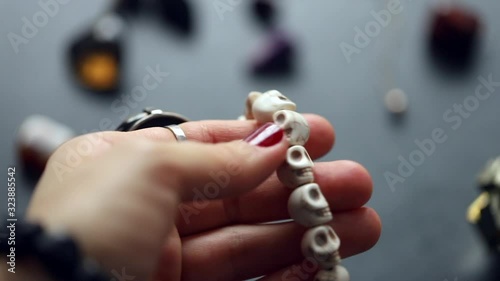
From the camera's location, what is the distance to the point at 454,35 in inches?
37.8

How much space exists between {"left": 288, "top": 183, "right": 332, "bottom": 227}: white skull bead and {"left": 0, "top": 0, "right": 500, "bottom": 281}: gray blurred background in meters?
0.17

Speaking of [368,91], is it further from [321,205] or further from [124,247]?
[124,247]

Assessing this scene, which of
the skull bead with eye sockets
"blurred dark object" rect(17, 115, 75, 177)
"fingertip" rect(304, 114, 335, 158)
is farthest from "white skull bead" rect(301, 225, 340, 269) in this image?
"blurred dark object" rect(17, 115, 75, 177)

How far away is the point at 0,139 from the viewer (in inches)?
32.3

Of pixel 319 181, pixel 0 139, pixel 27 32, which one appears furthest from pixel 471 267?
pixel 27 32

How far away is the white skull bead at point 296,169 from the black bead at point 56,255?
0.25 meters

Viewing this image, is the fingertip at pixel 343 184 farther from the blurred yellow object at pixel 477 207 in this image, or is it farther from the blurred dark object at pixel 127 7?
the blurred dark object at pixel 127 7

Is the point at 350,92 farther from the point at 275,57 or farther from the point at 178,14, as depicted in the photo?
the point at 178,14

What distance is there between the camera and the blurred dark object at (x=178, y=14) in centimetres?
98

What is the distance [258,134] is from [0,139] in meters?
0.43

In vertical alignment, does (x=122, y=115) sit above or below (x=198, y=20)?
below

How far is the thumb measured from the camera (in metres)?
0.48

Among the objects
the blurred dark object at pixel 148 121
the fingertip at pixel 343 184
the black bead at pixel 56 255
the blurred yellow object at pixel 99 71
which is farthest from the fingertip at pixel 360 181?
the blurred yellow object at pixel 99 71

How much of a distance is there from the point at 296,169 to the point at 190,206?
0.42 feet
